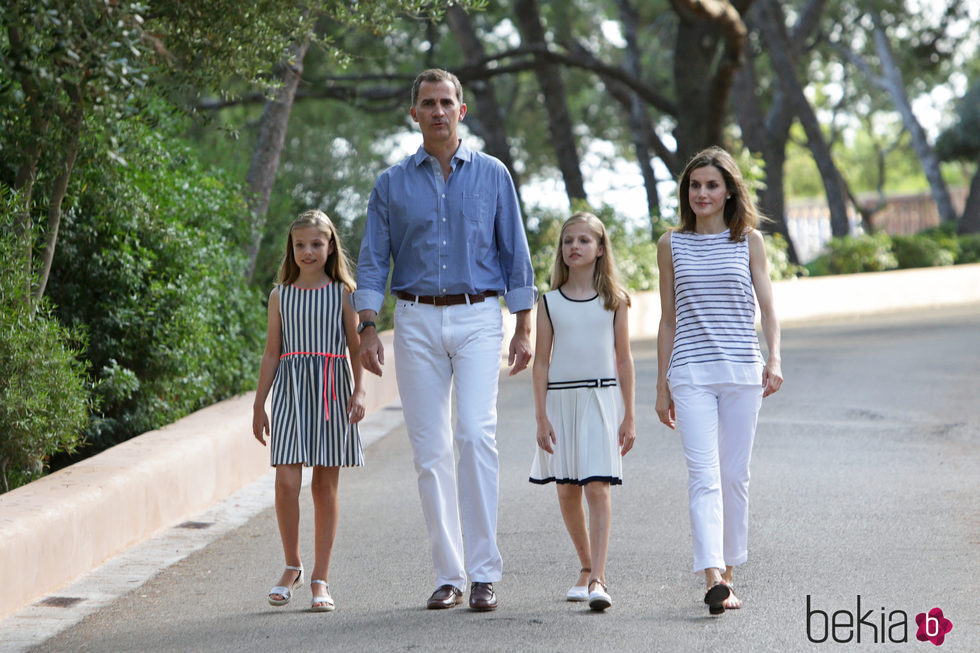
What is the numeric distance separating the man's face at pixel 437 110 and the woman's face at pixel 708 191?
1.02m

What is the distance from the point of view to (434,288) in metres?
5.29

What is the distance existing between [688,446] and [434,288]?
1.19m

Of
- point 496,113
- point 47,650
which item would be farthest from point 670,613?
point 496,113

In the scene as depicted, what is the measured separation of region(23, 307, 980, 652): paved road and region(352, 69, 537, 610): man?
367mm

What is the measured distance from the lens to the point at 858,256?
87.7 ft

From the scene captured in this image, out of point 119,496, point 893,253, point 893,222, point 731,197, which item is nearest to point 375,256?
point 731,197

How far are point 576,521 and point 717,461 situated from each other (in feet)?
2.12

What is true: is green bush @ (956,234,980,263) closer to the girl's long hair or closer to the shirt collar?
the girl's long hair

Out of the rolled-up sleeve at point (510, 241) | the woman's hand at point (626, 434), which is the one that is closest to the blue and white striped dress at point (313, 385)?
the rolled-up sleeve at point (510, 241)

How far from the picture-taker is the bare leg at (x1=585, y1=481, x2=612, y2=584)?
520cm

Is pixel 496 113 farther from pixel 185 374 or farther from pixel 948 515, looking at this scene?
pixel 948 515

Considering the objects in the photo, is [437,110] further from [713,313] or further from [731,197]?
[713,313]

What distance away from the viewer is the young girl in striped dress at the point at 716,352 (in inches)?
199

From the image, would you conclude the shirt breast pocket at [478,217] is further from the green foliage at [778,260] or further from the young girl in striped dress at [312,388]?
the green foliage at [778,260]
